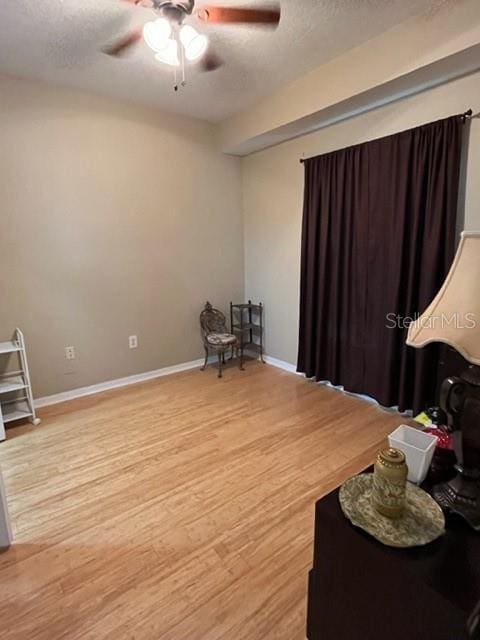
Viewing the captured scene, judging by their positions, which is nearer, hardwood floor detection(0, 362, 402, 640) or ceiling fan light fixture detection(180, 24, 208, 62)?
hardwood floor detection(0, 362, 402, 640)

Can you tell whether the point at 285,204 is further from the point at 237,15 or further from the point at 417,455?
the point at 417,455

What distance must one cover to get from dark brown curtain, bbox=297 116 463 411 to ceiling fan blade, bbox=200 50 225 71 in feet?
3.68

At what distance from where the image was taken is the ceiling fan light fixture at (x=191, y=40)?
1.77 m

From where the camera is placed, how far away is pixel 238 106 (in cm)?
321

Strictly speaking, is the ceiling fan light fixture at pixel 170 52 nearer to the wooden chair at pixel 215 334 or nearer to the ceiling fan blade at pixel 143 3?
the ceiling fan blade at pixel 143 3

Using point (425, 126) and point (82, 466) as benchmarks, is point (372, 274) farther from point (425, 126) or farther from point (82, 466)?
point (82, 466)

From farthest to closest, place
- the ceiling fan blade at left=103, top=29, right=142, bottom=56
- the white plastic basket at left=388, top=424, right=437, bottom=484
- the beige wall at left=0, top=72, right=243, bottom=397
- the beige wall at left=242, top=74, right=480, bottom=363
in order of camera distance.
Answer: the beige wall at left=0, top=72, right=243, bottom=397 → the beige wall at left=242, top=74, right=480, bottom=363 → the ceiling fan blade at left=103, top=29, right=142, bottom=56 → the white plastic basket at left=388, top=424, right=437, bottom=484

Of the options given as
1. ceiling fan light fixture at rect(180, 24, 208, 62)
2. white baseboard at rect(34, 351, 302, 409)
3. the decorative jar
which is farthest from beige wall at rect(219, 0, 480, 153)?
white baseboard at rect(34, 351, 302, 409)

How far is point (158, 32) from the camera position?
1.71 m

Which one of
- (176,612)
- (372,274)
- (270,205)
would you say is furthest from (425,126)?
(176,612)

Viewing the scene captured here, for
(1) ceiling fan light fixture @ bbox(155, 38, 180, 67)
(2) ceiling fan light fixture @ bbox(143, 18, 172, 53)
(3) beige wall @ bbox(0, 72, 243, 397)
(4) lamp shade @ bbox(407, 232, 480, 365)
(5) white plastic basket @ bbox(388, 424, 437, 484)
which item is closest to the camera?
(4) lamp shade @ bbox(407, 232, 480, 365)

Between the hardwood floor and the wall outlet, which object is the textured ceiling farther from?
the hardwood floor

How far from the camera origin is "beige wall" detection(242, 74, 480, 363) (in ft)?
8.13

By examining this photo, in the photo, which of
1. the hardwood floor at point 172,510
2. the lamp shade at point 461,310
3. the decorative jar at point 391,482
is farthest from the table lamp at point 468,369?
the hardwood floor at point 172,510
